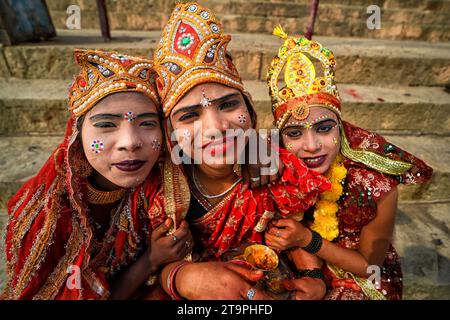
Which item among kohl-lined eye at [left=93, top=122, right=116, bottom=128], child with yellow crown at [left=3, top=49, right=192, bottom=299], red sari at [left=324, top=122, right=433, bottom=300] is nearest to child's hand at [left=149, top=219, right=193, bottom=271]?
child with yellow crown at [left=3, top=49, right=192, bottom=299]

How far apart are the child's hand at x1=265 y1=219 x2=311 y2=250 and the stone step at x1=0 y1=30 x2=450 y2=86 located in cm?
234

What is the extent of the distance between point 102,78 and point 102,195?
57cm

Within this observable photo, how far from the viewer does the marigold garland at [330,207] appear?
161cm

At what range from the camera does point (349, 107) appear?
307 centimetres

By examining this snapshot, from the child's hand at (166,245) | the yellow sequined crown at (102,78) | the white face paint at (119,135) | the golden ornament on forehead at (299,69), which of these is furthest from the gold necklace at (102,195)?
the golden ornament on forehead at (299,69)

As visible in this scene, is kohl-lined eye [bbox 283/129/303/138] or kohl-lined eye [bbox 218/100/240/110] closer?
kohl-lined eye [bbox 218/100/240/110]

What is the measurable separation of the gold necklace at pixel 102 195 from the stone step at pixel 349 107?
1911mm

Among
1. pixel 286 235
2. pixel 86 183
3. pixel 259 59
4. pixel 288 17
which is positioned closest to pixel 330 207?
pixel 286 235

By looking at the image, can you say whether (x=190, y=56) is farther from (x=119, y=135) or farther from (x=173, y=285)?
(x=173, y=285)

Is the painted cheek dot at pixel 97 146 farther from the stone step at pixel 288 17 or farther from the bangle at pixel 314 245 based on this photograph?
the stone step at pixel 288 17

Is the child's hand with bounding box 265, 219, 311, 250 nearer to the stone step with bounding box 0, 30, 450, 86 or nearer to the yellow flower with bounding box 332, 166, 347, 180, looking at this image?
the yellow flower with bounding box 332, 166, 347, 180

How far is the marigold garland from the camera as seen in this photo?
1.61 m

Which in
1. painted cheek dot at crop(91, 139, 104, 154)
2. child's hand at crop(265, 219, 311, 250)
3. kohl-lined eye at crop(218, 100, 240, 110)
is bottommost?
child's hand at crop(265, 219, 311, 250)

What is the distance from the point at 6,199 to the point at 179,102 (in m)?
2.26
